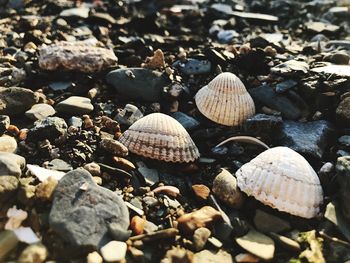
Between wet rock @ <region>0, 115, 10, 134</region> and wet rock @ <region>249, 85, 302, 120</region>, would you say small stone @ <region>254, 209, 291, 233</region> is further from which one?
wet rock @ <region>0, 115, 10, 134</region>

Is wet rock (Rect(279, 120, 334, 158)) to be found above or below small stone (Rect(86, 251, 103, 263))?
above

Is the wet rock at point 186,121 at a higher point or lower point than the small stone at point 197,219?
higher

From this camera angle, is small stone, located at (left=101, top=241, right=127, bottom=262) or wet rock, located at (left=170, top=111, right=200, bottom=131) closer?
small stone, located at (left=101, top=241, right=127, bottom=262)

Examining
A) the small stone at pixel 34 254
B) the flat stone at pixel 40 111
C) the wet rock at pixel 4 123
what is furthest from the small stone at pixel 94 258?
the flat stone at pixel 40 111

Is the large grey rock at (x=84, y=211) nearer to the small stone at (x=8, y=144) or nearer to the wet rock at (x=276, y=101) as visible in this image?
the small stone at (x=8, y=144)

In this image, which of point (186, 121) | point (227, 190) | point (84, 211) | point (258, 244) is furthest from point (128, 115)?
point (258, 244)

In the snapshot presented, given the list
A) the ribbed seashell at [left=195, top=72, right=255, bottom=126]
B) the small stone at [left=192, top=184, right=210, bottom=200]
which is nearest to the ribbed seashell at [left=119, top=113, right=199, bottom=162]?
the small stone at [left=192, top=184, right=210, bottom=200]

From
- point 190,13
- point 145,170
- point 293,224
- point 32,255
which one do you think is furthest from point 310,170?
point 190,13
